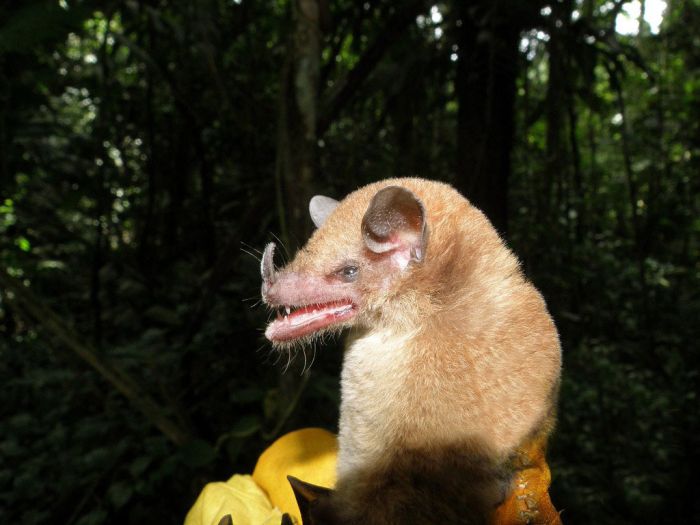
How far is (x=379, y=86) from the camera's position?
8.55 feet

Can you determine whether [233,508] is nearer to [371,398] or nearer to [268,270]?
[371,398]

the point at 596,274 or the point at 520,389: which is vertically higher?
the point at 520,389

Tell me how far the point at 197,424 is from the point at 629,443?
115 inches

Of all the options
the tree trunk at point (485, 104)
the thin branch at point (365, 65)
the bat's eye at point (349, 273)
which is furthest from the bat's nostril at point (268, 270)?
the tree trunk at point (485, 104)

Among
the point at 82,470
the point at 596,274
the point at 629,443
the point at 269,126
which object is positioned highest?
the point at 269,126

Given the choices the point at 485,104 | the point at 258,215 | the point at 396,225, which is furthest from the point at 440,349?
the point at 485,104

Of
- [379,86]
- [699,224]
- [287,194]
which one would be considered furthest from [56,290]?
[699,224]

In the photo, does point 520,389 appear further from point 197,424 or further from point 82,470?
point 82,470

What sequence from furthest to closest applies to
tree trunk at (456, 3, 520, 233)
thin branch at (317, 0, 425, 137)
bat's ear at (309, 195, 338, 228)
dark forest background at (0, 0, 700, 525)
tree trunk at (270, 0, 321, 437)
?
tree trunk at (456, 3, 520, 233)
dark forest background at (0, 0, 700, 525)
thin branch at (317, 0, 425, 137)
tree trunk at (270, 0, 321, 437)
bat's ear at (309, 195, 338, 228)

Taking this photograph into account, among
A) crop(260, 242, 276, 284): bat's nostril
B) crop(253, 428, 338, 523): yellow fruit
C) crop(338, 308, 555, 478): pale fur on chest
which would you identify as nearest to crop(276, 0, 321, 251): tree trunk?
crop(260, 242, 276, 284): bat's nostril

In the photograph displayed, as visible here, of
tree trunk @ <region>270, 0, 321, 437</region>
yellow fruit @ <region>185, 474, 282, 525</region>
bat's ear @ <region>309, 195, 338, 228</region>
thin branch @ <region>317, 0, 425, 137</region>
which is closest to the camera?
yellow fruit @ <region>185, 474, 282, 525</region>

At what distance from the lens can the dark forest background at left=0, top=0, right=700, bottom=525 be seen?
6.48 ft

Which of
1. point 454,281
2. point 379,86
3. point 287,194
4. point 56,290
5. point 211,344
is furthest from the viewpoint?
point 56,290

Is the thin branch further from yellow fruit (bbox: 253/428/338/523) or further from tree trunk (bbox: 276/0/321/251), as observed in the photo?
yellow fruit (bbox: 253/428/338/523)
